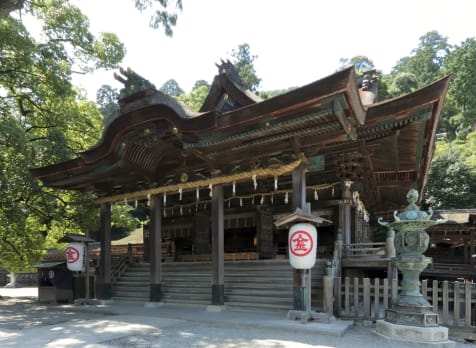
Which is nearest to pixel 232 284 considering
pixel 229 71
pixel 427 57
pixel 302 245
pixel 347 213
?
pixel 302 245

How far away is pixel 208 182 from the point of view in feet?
34.4

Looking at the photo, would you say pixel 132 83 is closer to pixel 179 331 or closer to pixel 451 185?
pixel 179 331

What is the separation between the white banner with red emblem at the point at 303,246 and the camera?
7.98m

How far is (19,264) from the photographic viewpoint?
51.1 feet

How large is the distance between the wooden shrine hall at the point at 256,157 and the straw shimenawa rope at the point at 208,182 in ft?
0.11

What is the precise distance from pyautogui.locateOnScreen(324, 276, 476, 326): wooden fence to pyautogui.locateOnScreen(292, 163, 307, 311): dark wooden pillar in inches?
25.0

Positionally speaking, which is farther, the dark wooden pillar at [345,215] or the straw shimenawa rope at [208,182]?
the dark wooden pillar at [345,215]

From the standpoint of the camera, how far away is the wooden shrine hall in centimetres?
818

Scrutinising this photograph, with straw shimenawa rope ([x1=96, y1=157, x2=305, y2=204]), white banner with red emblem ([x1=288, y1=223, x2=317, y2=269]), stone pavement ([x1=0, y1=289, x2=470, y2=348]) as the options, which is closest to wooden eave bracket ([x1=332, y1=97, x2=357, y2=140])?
straw shimenawa rope ([x1=96, y1=157, x2=305, y2=204])

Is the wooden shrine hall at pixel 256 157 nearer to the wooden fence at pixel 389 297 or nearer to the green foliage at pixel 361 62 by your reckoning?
the wooden fence at pixel 389 297

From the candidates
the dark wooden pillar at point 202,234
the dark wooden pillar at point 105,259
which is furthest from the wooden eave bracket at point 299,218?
the dark wooden pillar at point 202,234

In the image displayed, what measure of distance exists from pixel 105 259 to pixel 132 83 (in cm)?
643

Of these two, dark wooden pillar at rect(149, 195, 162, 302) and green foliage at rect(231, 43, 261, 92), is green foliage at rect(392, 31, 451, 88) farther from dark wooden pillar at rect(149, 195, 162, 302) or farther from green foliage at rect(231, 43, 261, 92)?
dark wooden pillar at rect(149, 195, 162, 302)

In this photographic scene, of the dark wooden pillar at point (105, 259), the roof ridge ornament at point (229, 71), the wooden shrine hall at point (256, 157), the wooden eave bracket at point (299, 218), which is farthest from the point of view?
the roof ridge ornament at point (229, 71)
